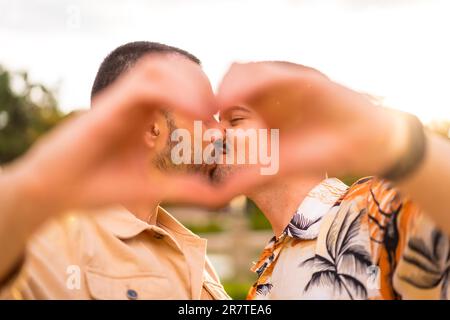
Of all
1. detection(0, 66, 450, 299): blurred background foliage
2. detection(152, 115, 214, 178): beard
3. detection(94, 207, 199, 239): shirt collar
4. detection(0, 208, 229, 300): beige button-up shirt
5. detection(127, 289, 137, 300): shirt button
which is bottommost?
detection(0, 66, 450, 299): blurred background foliage

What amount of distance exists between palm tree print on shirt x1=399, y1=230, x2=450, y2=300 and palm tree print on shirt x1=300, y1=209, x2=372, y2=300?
119 millimetres

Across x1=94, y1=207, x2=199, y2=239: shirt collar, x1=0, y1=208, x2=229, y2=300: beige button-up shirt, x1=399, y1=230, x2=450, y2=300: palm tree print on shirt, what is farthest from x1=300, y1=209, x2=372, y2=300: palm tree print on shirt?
x1=94, y1=207, x2=199, y2=239: shirt collar

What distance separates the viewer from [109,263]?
1.58 meters

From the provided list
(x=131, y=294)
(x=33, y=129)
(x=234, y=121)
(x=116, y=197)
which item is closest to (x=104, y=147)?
(x=116, y=197)

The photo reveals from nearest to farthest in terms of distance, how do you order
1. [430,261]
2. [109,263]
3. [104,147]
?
[104,147] → [430,261] → [109,263]

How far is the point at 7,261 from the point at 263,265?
1.01m

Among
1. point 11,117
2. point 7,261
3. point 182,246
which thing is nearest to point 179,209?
point 11,117

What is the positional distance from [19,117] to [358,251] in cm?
1389

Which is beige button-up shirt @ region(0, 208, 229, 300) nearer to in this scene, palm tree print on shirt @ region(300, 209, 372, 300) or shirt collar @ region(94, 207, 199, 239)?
shirt collar @ region(94, 207, 199, 239)

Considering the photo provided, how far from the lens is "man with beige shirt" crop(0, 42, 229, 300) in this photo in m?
0.78

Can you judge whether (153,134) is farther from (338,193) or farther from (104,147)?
(104,147)

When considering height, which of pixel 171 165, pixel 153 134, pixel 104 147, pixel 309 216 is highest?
pixel 104 147

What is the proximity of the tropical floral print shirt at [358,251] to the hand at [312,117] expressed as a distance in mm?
446

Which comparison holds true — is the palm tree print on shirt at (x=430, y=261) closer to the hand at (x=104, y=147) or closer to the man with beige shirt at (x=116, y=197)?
the man with beige shirt at (x=116, y=197)
